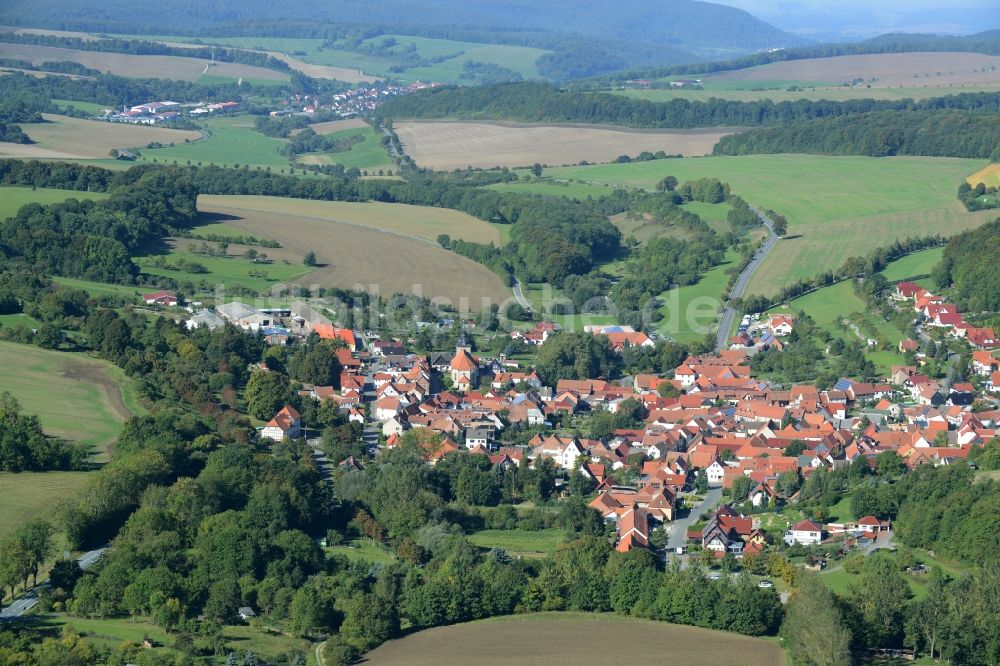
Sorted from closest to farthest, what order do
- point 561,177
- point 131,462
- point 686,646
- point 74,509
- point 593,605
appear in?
point 686,646 → point 593,605 → point 74,509 → point 131,462 → point 561,177

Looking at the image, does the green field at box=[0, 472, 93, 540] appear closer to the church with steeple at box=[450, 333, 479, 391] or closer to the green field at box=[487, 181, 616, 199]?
the church with steeple at box=[450, 333, 479, 391]

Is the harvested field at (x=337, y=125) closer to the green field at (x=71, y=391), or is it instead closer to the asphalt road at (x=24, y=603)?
the green field at (x=71, y=391)

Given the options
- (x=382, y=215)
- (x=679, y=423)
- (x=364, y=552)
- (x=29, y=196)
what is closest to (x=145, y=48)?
(x=382, y=215)

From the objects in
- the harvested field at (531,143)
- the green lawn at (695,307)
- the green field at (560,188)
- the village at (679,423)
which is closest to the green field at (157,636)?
the village at (679,423)

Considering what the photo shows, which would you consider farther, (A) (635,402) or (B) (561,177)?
(B) (561,177)

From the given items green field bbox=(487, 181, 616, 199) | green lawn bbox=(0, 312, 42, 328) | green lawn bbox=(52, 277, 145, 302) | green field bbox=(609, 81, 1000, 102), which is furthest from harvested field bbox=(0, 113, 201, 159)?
green lawn bbox=(0, 312, 42, 328)

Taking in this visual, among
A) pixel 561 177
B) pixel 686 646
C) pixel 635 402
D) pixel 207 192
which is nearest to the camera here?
pixel 686 646

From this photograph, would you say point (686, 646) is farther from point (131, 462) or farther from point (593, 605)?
point (131, 462)

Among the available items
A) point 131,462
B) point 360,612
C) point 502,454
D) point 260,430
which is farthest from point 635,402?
point 360,612
